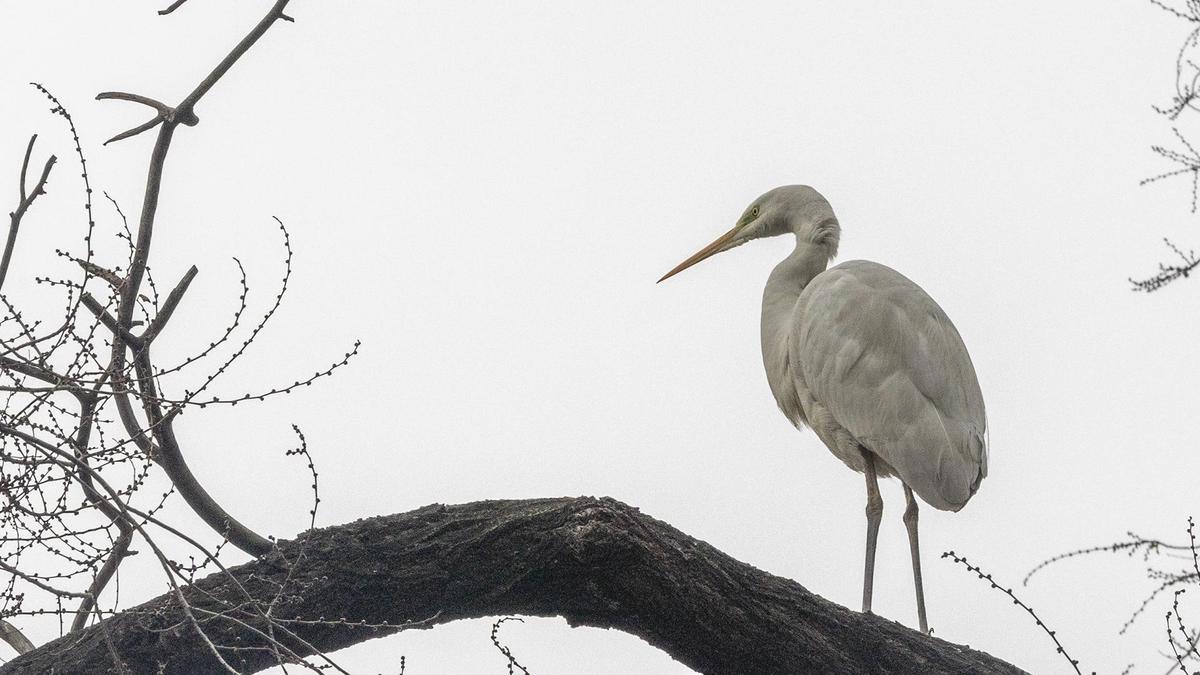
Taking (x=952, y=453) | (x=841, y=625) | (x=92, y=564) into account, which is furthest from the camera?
(x=952, y=453)

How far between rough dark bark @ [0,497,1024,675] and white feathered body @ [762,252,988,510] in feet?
4.90

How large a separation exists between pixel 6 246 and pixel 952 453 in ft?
10.5

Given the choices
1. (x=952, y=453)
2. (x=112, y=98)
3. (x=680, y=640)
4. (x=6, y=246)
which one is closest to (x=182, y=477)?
(x=6, y=246)

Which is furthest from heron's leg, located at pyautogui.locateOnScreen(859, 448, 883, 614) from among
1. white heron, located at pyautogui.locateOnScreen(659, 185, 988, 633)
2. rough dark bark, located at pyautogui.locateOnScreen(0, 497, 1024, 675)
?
rough dark bark, located at pyautogui.locateOnScreen(0, 497, 1024, 675)

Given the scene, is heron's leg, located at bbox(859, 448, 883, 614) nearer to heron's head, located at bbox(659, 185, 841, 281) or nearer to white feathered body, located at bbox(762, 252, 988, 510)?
white feathered body, located at bbox(762, 252, 988, 510)

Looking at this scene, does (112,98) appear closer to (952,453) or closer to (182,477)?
(182,477)

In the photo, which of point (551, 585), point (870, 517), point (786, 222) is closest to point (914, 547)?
point (870, 517)

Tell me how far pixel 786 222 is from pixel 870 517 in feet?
5.16

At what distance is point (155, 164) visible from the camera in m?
2.87

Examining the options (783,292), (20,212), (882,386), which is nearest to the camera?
(20,212)

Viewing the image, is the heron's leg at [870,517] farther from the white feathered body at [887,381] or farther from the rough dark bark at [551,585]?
the rough dark bark at [551,585]

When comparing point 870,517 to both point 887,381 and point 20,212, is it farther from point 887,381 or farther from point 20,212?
point 20,212

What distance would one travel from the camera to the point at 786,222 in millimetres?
5848

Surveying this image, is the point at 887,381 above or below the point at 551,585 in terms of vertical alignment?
above
